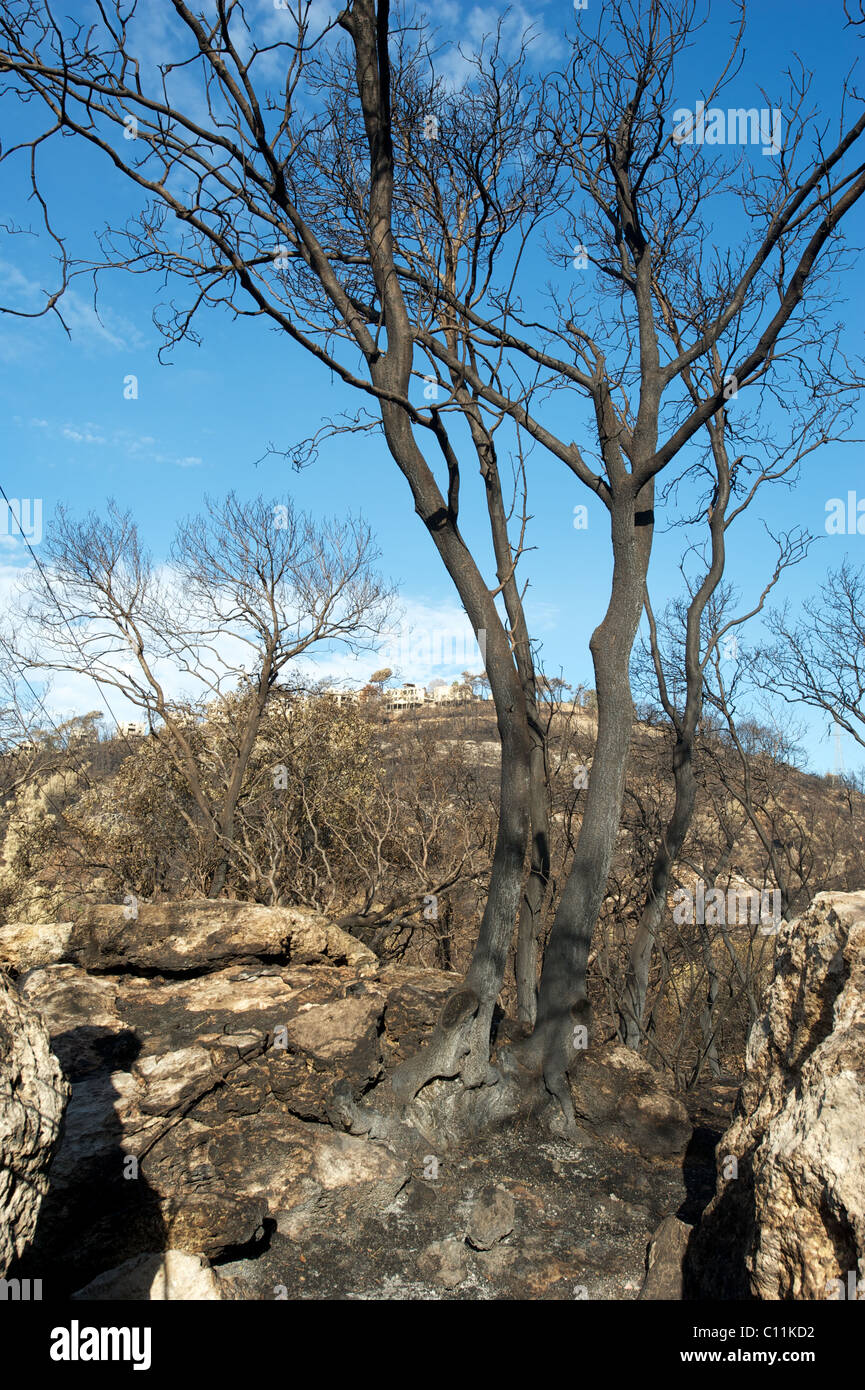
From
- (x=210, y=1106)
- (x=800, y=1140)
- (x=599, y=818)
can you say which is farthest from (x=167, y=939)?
(x=800, y=1140)

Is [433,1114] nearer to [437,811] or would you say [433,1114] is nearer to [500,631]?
[500,631]

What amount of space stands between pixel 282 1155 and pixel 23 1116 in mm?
2308

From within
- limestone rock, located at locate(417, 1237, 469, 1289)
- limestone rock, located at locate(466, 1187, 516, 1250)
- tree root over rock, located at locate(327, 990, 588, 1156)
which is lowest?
limestone rock, located at locate(417, 1237, 469, 1289)

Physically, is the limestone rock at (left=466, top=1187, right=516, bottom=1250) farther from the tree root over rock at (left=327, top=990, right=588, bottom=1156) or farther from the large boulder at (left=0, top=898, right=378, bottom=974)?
the large boulder at (left=0, top=898, right=378, bottom=974)

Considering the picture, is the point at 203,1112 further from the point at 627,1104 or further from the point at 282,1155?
the point at 627,1104

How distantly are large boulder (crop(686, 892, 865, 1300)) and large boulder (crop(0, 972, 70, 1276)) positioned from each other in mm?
2107

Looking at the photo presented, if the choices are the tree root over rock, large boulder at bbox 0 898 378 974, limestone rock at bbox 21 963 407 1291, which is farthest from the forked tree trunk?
large boulder at bbox 0 898 378 974

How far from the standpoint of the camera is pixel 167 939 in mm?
6289

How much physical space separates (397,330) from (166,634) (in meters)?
8.58

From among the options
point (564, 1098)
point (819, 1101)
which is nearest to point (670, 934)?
point (564, 1098)

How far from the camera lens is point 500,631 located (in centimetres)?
547

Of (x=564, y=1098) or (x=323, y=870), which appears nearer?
(x=564, y=1098)

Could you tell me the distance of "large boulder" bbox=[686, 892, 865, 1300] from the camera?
2242 millimetres

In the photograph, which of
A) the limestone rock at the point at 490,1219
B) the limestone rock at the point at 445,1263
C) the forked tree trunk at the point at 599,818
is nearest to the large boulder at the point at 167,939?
the forked tree trunk at the point at 599,818
